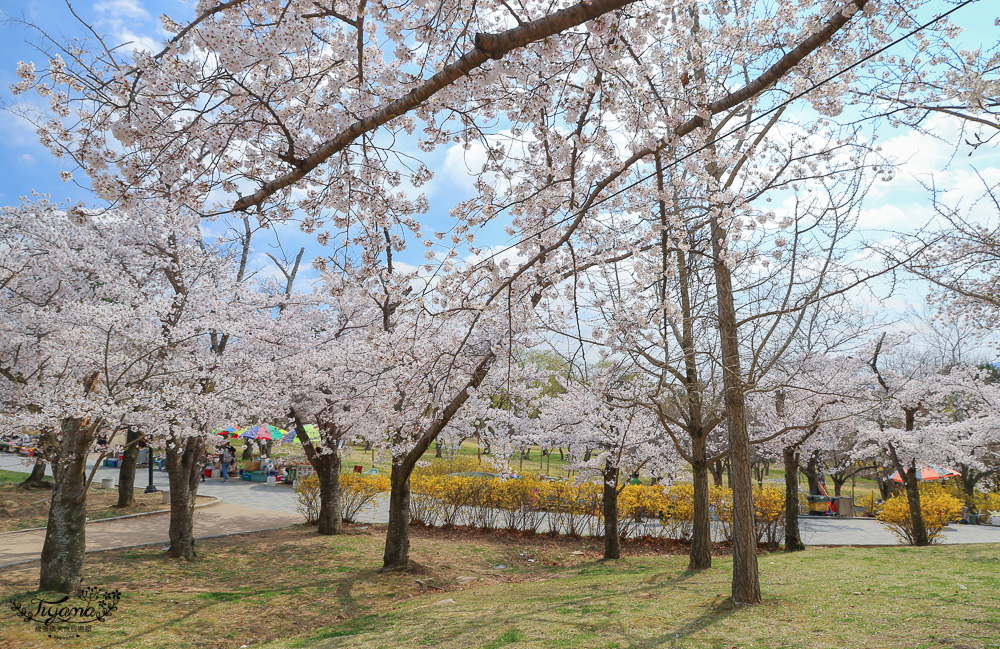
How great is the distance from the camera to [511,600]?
7.08 m

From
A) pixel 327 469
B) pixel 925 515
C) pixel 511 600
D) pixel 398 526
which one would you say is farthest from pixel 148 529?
pixel 925 515

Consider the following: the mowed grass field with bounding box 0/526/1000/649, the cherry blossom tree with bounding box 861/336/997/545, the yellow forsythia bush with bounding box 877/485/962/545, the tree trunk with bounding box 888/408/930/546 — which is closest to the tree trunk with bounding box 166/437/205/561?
the mowed grass field with bounding box 0/526/1000/649

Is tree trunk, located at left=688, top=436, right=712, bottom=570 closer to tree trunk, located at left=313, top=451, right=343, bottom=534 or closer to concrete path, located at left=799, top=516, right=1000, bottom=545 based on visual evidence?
concrete path, located at left=799, top=516, right=1000, bottom=545

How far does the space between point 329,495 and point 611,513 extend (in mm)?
6535

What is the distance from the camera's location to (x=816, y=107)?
13.2ft

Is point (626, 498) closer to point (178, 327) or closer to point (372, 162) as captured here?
point (178, 327)

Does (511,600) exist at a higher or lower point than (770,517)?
lower

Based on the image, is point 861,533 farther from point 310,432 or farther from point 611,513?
point 310,432

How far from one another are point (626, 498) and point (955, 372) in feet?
42.9

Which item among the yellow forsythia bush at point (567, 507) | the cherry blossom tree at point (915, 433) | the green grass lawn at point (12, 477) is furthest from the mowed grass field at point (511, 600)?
the green grass lawn at point (12, 477)

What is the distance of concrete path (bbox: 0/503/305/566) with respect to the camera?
967 centimetres

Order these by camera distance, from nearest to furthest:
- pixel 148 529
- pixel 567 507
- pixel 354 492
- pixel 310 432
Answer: pixel 148 529 → pixel 354 492 → pixel 567 507 → pixel 310 432

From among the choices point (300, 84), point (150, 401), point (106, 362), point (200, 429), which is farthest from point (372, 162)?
point (200, 429)

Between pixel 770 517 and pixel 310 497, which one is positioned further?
pixel 310 497
